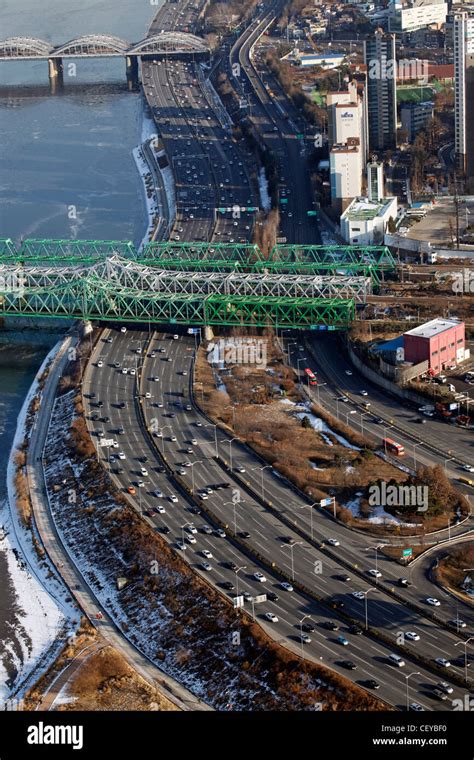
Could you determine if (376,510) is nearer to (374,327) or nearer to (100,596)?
(100,596)

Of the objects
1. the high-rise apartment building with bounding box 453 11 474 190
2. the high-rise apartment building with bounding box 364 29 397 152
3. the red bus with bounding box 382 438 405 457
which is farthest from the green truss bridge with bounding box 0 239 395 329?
the high-rise apartment building with bounding box 364 29 397 152

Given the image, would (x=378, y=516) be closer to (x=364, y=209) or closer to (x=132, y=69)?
(x=364, y=209)

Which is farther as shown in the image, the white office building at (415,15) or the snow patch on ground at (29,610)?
the white office building at (415,15)

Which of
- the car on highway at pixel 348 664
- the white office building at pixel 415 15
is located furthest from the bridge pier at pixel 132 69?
the car on highway at pixel 348 664

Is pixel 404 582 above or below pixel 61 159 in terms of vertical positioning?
below

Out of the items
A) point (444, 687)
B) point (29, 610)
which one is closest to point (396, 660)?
point (444, 687)

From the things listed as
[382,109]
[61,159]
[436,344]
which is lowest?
[436,344]

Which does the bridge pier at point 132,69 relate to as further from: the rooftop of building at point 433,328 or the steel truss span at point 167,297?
the rooftop of building at point 433,328
